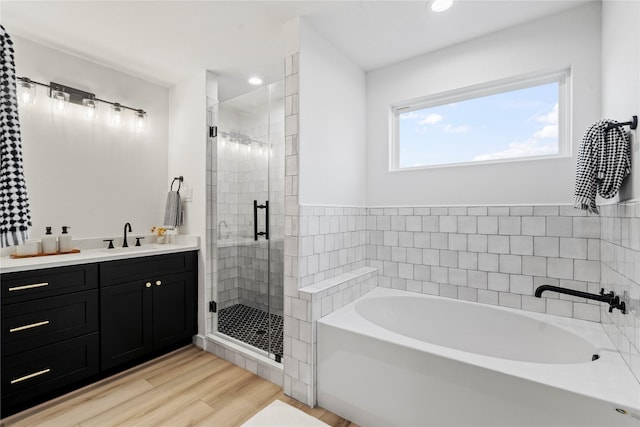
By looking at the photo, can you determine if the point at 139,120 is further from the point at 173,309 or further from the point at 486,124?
the point at 486,124

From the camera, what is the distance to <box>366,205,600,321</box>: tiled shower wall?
6.19ft

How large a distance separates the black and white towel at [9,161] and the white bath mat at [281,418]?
1522mm

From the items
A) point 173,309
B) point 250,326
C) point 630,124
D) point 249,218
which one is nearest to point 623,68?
point 630,124

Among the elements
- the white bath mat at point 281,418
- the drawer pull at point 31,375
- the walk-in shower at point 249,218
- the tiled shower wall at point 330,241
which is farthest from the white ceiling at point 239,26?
the white bath mat at point 281,418

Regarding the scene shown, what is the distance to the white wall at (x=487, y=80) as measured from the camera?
6.19 feet

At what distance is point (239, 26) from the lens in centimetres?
208

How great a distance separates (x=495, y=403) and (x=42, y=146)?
351cm

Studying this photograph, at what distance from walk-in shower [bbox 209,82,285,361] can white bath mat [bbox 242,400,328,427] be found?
41 cm

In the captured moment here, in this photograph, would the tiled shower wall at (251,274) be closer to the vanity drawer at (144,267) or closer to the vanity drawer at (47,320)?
the vanity drawer at (144,267)

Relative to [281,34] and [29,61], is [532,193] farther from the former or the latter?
[29,61]

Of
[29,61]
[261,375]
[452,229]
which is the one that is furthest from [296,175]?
[29,61]

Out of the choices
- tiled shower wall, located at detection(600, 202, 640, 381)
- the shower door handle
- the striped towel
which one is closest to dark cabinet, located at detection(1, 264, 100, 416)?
the striped towel

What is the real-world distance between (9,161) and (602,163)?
8.66 feet

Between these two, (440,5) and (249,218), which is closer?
(440,5)
